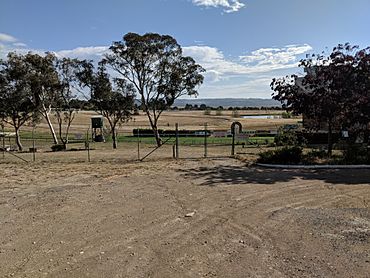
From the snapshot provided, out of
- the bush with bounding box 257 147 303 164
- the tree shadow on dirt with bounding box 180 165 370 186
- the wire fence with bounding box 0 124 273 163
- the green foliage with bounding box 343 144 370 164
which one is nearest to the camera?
the tree shadow on dirt with bounding box 180 165 370 186

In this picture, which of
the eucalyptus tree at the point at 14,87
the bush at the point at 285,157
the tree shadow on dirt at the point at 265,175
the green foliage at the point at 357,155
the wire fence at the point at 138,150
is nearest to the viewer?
the tree shadow on dirt at the point at 265,175

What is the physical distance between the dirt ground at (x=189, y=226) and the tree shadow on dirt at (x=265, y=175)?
2.6 inches

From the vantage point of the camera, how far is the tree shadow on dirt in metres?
12.7

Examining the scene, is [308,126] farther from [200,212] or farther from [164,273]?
[164,273]

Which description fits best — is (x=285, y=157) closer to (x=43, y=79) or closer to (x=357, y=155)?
(x=357, y=155)

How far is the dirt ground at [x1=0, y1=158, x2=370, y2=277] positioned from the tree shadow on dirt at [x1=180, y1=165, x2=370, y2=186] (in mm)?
67

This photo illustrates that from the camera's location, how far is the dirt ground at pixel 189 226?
18.7 feet

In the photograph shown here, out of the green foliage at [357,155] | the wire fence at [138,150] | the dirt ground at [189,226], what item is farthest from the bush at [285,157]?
the wire fence at [138,150]

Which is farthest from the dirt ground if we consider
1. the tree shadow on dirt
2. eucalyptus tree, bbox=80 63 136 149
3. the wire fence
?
eucalyptus tree, bbox=80 63 136 149

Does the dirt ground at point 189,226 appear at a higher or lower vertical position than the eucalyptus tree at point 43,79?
lower

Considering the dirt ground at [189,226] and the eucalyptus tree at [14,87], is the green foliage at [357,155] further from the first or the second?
the eucalyptus tree at [14,87]

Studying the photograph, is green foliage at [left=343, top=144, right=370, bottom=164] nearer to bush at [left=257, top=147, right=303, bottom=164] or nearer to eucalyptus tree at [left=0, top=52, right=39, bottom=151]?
bush at [left=257, top=147, right=303, bottom=164]

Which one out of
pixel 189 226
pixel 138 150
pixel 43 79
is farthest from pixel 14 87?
pixel 189 226

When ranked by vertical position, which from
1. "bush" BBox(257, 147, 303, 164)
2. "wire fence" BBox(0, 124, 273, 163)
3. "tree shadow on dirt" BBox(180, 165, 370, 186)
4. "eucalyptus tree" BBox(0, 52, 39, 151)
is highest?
"eucalyptus tree" BBox(0, 52, 39, 151)
